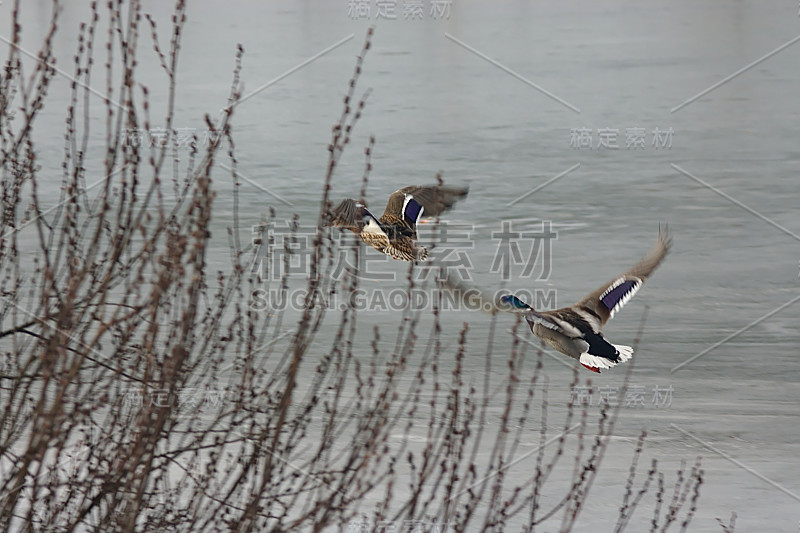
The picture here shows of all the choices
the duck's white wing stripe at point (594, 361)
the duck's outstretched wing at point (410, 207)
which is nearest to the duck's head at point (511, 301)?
the duck's white wing stripe at point (594, 361)

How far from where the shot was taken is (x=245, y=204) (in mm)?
9031

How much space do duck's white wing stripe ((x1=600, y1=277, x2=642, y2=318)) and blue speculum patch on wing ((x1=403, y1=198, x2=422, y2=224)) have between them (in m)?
1.48

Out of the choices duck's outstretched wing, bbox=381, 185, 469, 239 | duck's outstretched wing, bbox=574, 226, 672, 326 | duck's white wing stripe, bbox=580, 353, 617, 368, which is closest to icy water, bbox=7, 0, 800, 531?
duck's white wing stripe, bbox=580, 353, 617, 368

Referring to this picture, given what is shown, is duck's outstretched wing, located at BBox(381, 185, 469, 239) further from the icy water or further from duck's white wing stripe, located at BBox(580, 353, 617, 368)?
duck's white wing stripe, located at BBox(580, 353, 617, 368)

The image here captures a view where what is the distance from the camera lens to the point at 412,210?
6.31 meters

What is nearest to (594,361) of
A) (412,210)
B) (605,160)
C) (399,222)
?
(399,222)

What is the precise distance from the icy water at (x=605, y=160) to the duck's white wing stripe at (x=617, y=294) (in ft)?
2.15

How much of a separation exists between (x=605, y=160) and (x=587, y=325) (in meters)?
5.80

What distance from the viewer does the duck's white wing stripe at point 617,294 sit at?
4984mm

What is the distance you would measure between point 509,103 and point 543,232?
168 inches

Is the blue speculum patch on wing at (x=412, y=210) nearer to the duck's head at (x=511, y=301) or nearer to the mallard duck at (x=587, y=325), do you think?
the mallard duck at (x=587, y=325)

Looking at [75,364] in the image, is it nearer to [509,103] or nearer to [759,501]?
[759,501]

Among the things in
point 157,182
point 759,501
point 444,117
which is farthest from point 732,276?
point 157,182

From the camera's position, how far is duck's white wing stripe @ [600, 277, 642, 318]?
4.98 m
